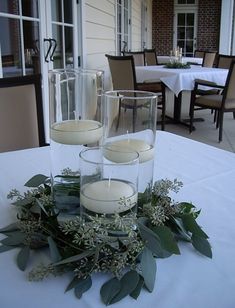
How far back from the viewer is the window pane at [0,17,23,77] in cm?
262

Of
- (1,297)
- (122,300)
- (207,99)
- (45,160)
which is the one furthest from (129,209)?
(207,99)

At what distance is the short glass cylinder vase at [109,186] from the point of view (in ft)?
2.13

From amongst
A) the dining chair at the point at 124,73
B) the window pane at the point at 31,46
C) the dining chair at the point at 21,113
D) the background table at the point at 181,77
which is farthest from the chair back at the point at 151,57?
the dining chair at the point at 21,113

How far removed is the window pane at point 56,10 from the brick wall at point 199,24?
923cm

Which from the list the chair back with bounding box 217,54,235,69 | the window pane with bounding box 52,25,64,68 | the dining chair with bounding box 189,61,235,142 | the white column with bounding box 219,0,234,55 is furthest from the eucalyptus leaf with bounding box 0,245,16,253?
the white column with bounding box 219,0,234,55

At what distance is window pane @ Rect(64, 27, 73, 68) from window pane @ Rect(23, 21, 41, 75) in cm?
82

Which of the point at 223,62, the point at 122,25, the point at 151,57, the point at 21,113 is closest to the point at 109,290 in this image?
the point at 21,113

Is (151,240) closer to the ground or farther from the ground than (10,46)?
closer to the ground

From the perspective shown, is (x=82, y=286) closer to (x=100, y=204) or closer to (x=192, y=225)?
(x=100, y=204)

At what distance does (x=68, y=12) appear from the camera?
3.96 metres

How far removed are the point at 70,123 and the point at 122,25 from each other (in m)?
7.16

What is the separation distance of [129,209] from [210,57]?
6661 mm

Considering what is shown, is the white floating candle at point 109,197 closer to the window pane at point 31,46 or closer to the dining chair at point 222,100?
the window pane at point 31,46

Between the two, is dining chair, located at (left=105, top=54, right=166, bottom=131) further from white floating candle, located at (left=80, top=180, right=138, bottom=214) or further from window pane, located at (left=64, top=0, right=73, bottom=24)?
white floating candle, located at (left=80, top=180, right=138, bottom=214)
